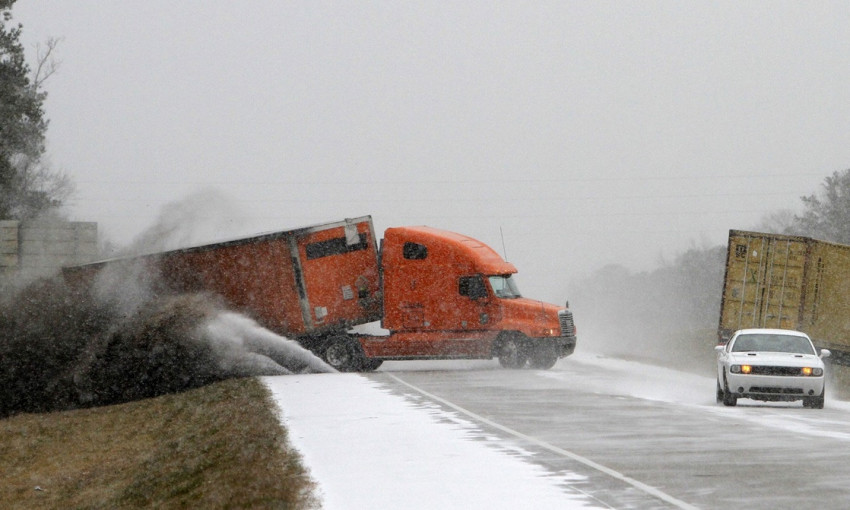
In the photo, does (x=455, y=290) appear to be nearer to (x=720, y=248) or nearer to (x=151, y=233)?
(x=151, y=233)

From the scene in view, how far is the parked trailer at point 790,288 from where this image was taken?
32.2 metres

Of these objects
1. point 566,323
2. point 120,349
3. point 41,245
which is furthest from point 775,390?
point 41,245

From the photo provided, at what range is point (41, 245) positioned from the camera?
1594 inches

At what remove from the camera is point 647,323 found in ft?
426

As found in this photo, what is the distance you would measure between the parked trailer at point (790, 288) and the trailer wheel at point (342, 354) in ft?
32.1

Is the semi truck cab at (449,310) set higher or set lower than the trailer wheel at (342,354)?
higher

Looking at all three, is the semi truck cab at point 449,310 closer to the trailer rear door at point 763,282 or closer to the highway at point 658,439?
the highway at point 658,439

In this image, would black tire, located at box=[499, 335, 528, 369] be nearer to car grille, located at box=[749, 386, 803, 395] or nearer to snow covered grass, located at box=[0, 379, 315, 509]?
snow covered grass, located at box=[0, 379, 315, 509]

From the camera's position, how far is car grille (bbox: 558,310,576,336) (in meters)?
32.2

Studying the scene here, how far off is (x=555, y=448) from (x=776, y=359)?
929cm

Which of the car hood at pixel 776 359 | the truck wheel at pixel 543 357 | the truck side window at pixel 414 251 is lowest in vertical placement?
the truck wheel at pixel 543 357

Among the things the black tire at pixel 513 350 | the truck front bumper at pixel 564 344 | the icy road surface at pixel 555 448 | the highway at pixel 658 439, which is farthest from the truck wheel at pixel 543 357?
the icy road surface at pixel 555 448

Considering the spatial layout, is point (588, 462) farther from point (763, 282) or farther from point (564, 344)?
point (763, 282)

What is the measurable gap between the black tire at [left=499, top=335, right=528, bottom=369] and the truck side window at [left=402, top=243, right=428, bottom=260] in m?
3.06
